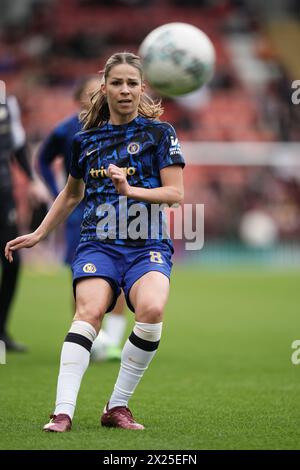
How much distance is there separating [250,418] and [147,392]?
1241mm

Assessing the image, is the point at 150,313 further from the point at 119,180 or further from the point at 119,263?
the point at 119,180

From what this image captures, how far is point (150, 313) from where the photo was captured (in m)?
4.82

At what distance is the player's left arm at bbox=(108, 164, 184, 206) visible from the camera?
184 inches

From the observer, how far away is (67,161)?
26.6 ft

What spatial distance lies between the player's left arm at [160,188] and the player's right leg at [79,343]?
485mm

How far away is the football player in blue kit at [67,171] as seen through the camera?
7938 mm

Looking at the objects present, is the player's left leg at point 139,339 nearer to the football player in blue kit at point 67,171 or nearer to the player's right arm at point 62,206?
the player's right arm at point 62,206

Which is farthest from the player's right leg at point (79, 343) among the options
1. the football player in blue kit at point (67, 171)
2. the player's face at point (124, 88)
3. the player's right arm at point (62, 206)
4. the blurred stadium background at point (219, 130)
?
the blurred stadium background at point (219, 130)

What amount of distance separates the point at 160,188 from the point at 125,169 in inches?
9.2

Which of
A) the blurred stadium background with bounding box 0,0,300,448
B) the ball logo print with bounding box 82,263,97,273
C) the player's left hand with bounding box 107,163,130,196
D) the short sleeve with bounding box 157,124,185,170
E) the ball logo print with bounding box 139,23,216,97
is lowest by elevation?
the ball logo print with bounding box 82,263,97,273

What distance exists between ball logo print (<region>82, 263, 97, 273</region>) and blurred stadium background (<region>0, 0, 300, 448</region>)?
5.28m

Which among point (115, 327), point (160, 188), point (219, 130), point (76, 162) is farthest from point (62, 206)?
point (219, 130)

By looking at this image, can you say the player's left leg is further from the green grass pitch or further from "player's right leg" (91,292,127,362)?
"player's right leg" (91,292,127,362)

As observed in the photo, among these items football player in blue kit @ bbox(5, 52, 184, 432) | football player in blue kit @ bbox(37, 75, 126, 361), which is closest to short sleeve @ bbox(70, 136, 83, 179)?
football player in blue kit @ bbox(5, 52, 184, 432)
